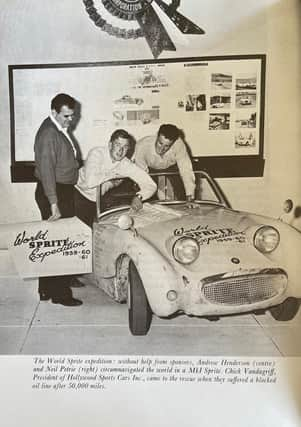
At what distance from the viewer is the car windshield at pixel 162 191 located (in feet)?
2.15

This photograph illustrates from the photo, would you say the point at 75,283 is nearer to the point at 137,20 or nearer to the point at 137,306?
the point at 137,306

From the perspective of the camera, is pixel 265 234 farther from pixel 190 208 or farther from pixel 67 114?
pixel 67 114

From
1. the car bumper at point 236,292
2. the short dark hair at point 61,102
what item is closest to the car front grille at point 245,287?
the car bumper at point 236,292

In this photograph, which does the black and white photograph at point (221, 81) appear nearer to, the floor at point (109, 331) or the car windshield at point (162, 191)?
the car windshield at point (162, 191)

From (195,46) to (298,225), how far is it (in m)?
0.22

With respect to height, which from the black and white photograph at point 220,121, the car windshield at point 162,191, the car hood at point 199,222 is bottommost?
the car hood at point 199,222

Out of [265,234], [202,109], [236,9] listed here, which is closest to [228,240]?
[265,234]

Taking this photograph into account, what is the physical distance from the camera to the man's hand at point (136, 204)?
656mm

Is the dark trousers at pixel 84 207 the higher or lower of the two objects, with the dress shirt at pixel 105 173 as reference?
lower

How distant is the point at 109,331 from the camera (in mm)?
653

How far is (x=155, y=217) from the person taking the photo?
0.65 m

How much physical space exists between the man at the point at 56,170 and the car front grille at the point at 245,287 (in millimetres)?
145
